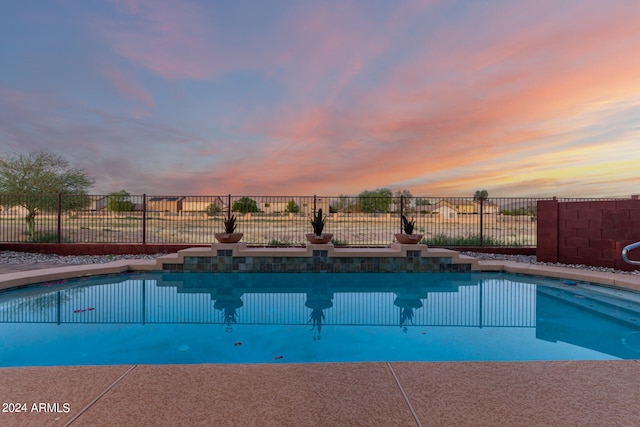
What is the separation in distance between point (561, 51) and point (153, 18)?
12047 mm

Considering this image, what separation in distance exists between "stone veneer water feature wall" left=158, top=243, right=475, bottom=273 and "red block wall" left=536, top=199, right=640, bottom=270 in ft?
9.01

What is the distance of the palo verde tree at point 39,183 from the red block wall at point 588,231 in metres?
18.2

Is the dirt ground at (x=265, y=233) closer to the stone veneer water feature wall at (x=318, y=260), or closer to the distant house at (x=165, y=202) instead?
the distant house at (x=165, y=202)

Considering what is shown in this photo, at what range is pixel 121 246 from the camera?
417 inches

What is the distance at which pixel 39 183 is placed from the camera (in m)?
14.4

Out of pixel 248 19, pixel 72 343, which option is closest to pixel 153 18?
pixel 248 19

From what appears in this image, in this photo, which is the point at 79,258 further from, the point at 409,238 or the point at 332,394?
the point at 332,394

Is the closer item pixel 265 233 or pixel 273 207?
pixel 273 207

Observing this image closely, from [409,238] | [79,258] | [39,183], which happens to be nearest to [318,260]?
[409,238]

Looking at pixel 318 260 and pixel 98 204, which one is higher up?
pixel 98 204

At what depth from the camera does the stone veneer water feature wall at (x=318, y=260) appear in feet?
28.3

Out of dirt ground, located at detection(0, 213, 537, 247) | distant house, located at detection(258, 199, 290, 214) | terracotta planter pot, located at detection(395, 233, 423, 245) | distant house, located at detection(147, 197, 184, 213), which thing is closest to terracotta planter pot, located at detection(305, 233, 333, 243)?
terracotta planter pot, located at detection(395, 233, 423, 245)

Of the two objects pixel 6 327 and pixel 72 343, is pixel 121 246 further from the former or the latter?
pixel 72 343

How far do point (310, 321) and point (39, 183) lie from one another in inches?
637
